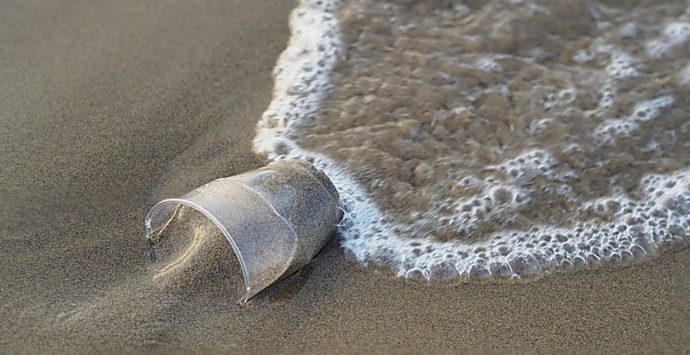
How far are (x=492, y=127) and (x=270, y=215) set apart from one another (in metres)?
1.16

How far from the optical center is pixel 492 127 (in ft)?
9.70

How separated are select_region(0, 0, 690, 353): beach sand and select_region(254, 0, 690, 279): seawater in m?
0.12

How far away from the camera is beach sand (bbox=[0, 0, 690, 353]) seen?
2.17 metres

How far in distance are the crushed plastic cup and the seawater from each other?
0.24 metres

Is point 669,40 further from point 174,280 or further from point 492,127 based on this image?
point 174,280

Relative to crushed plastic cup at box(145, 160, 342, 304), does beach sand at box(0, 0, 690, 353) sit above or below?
below

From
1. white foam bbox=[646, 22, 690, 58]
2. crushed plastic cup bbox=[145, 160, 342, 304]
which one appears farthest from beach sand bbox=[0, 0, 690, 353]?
white foam bbox=[646, 22, 690, 58]

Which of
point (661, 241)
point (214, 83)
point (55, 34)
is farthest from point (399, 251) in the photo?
point (55, 34)

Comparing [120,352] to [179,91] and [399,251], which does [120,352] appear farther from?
[179,91]

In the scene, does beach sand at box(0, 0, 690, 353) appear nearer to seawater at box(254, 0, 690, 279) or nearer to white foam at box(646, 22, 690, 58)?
seawater at box(254, 0, 690, 279)

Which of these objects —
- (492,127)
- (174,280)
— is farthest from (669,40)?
(174,280)

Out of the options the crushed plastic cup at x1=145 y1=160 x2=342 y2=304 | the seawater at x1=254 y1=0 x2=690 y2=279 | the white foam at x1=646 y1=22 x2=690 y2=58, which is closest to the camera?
the crushed plastic cup at x1=145 y1=160 x2=342 y2=304

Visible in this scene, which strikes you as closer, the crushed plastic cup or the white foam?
the crushed plastic cup

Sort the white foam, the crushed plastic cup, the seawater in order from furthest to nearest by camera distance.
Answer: the white foam → the seawater → the crushed plastic cup
